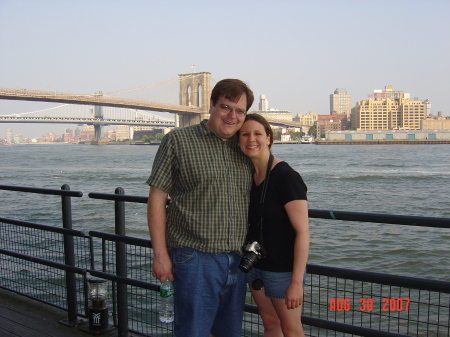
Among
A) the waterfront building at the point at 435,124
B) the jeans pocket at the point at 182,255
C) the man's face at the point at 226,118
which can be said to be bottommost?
the jeans pocket at the point at 182,255

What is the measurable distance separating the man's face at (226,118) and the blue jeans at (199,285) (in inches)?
18.9

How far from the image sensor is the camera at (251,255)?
6.63 feet

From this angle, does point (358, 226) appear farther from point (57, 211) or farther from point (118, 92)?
point (118, 92)

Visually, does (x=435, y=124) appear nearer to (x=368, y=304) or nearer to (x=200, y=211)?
(x=368, y=304)

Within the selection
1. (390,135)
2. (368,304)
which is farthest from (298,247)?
(390,135)

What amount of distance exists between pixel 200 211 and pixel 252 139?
13.9 inches

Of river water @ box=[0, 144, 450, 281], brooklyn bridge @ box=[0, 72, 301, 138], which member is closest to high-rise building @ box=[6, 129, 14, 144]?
brooklyn bridge @ box=[0, 72, 301, 138]

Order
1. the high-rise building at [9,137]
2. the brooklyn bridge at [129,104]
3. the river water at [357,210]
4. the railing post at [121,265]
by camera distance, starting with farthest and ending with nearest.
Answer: the high-rise building at [9,137] → the brooklyn bridge at [129,104] → the river water at [357,210] → the railing post at [121,265]

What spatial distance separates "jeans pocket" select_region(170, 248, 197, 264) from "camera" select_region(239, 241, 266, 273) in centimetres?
19

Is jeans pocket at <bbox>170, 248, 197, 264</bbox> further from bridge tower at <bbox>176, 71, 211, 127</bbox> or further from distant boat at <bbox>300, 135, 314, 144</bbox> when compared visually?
distant boat at <bbox>300, 135, 314, 144</bbox>

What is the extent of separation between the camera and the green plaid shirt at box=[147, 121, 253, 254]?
6.64 ft

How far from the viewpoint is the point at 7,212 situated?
45.0ft

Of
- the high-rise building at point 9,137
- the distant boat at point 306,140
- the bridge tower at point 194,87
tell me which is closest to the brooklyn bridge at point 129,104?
the bridge tower at point 194,87

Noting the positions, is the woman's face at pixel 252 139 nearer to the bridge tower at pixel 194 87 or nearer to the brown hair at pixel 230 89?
the brown hair at pixel 230 89
